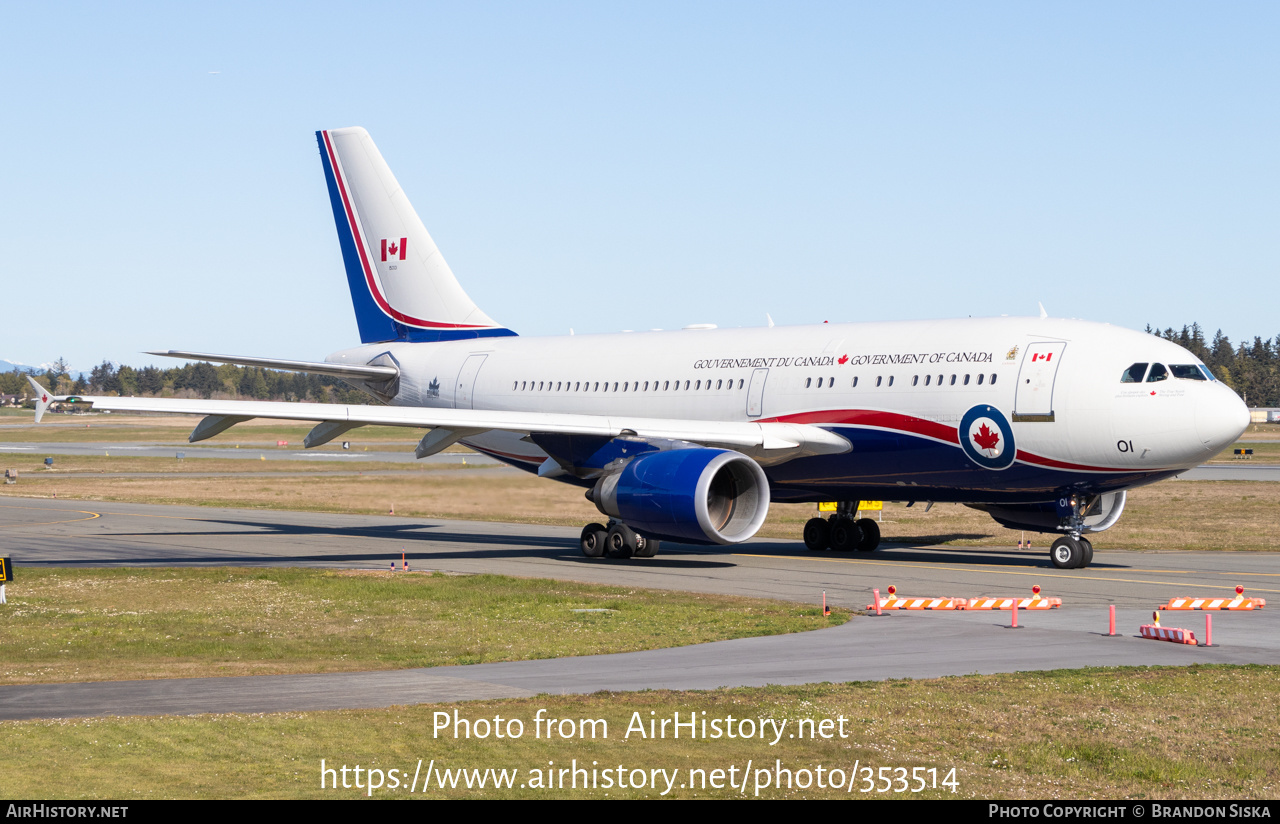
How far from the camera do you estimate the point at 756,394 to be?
102ft

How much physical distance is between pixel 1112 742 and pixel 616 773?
4430 mm

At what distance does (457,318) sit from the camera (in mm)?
39500

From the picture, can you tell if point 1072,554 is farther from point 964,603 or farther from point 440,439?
point 440,439

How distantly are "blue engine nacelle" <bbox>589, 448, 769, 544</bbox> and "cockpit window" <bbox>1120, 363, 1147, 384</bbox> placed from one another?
7476 millimetres

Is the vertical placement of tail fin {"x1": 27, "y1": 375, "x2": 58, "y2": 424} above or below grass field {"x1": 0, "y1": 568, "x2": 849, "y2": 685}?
above

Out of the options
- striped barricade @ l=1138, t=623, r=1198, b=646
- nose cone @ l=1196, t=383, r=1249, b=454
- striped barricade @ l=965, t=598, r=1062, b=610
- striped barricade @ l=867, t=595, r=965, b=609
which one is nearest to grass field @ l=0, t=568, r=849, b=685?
striped barricade @ l=867, t=595, r=965, b=609

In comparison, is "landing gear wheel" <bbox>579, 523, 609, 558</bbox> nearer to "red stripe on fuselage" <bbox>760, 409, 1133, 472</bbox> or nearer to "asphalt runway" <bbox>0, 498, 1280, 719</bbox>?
"asphalt runway" <bbox>0, 498, 1280, 719</bbox>

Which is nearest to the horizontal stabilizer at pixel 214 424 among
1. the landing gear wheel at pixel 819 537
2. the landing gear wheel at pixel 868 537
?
the landing gear wheel at pixel 819 537

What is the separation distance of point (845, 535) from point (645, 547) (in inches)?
215

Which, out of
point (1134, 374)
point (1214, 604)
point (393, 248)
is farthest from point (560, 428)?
point (1214, 604)

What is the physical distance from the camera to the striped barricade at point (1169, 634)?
55.7ft

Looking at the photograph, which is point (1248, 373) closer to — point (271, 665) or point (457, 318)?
point (457, 318)

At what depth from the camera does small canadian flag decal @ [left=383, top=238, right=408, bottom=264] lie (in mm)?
39406
